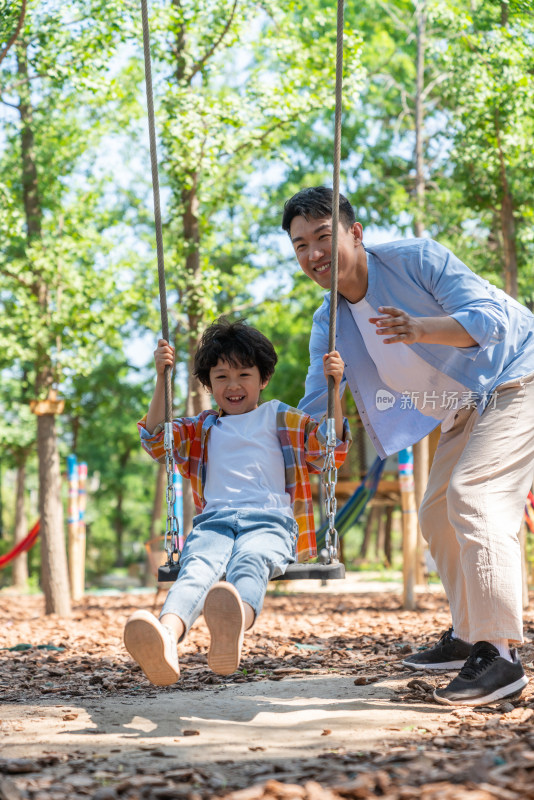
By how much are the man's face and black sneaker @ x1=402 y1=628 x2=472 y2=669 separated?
1.56m

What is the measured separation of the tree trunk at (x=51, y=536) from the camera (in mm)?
7797

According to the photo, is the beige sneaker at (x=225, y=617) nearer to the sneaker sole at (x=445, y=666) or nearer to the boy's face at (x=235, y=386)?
the boy's face at (x=235, y=386)

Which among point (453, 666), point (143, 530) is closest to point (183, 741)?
point (453, 666)

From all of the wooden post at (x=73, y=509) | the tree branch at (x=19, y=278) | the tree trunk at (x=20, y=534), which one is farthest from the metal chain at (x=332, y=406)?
the tree trunk at (x=20, y=534)

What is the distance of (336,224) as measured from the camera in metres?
3.31

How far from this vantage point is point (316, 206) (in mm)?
3559

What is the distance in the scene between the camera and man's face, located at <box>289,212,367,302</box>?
3.56 metres

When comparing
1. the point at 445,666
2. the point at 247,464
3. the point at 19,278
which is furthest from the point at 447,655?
the point at 19,278

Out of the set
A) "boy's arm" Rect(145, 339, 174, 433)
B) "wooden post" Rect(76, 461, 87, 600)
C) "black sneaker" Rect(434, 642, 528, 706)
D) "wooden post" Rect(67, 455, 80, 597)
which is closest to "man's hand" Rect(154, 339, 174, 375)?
"boy's arm" Rect(145, 339, 174, 433)

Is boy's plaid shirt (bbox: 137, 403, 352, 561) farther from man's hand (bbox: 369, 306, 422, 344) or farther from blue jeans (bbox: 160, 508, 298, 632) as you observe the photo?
man's hand (bbox: 369, 306, 422, 344)

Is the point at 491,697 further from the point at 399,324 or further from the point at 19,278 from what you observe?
the point at 19,278

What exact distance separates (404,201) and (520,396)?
7968 millimetres

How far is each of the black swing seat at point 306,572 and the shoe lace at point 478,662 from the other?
54 cm

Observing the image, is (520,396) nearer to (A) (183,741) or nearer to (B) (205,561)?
(B) (205,561)
